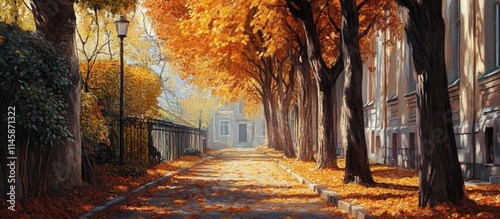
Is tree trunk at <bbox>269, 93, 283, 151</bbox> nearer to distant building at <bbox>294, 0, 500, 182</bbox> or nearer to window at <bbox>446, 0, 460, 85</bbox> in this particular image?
distant building at <bbox>294, 0, 500, 182</bbox>

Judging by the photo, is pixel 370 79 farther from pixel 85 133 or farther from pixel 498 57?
pixel 85 133

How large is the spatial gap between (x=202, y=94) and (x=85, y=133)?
172 feet

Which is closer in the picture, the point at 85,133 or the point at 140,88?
the point at 85,133

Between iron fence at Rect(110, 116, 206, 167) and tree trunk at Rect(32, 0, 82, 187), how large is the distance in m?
5.99

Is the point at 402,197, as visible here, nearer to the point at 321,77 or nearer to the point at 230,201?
the point at 230,201

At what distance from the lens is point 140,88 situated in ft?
80.8

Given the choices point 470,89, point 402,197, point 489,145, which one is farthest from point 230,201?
point 470,89

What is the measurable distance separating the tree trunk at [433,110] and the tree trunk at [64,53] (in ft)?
20.0

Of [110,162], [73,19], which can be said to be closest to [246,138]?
[110,162]

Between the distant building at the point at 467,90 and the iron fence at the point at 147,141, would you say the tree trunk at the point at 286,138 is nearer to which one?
the iron fence at the point at 147,141

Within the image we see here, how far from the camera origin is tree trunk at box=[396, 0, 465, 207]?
32.2 ft

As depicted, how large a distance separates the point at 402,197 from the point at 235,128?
255 ft

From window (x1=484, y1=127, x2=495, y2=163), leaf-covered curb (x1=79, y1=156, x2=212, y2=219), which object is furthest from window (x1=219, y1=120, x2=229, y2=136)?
window (x1=484, y1=127, x2=495, y2=163)

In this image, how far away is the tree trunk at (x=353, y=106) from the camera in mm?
15508
